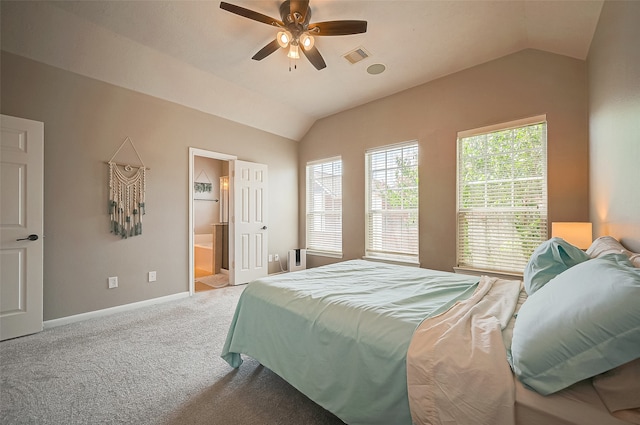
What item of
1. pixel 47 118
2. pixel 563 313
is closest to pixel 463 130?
pixel 563 313

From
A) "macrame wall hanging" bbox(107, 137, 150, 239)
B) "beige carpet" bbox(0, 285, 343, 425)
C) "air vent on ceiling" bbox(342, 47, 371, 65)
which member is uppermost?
"air vent on ceiling" bbox(342, 47, 371, 65)

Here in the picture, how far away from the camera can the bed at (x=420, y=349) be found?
825 mm

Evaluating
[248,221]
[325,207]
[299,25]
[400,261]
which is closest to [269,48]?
[299,25]

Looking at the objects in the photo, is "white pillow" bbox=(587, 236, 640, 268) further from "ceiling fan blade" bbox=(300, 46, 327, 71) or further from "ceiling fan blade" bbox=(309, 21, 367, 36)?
"ceiling fan blade" bbox=(300, 46, 327, 71)

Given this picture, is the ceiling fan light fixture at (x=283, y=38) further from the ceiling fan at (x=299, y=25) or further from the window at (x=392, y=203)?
the window at (x=392, y=203)

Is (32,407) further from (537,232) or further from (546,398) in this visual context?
(537,232)

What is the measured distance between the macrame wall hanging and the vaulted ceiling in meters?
0.97

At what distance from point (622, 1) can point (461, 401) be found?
260 cm

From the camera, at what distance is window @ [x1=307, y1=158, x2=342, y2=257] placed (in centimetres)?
484

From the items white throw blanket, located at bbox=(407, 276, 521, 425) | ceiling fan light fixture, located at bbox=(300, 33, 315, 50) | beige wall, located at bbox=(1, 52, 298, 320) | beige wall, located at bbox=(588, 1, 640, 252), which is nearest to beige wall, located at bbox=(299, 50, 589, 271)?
beige wall, located at bbox=(588, 1, 640, 252)

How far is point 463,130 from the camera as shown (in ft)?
11.1

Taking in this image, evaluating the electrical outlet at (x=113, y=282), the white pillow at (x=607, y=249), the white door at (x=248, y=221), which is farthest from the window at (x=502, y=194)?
the electrical outlet at (x=113, y=282)

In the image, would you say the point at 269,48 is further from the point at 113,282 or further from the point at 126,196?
the point at 113,282

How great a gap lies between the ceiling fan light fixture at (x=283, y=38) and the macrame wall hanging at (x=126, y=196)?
231 centimetres
